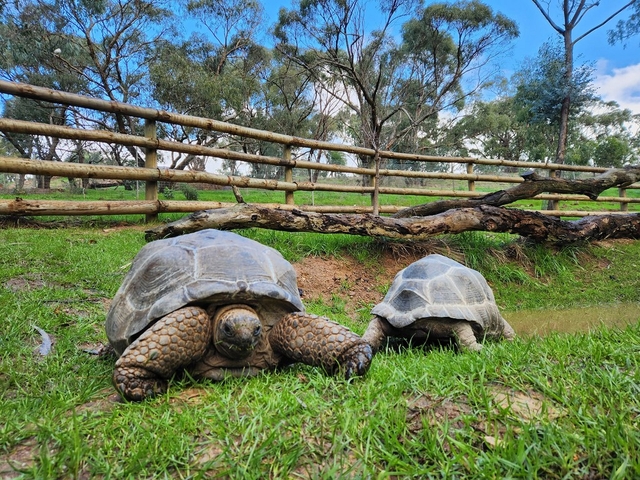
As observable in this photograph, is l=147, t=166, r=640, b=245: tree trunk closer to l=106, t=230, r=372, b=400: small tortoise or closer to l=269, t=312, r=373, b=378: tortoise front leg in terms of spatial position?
l=106, t=230, r=372, b=400: small tortoise

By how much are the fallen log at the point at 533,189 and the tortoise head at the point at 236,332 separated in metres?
5.28

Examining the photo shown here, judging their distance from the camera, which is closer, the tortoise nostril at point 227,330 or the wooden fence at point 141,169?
the tortoise nostril at point 227,330

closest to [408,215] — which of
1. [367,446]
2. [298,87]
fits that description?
[367,446]

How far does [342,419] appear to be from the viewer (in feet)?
4.58

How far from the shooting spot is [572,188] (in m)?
7.00

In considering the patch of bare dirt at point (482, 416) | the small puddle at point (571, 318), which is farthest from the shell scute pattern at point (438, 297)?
the patch of bare dirt at point (482, 416)

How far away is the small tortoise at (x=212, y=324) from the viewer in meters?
1.80

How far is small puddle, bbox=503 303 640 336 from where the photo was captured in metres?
4.11

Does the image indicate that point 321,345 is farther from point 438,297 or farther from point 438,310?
point 438,297

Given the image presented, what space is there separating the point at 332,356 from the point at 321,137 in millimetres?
27723

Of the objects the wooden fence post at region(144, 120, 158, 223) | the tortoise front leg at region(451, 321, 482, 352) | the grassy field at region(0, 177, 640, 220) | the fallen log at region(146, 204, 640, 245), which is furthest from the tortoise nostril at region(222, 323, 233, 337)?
the grassy field at region(0, 177, 640, 220)

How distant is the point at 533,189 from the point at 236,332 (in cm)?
642

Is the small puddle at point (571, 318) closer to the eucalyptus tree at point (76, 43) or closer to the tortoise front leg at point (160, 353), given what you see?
the tortoise front leg at point (160, 353)

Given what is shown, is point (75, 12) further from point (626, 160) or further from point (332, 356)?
point (626, 160)
